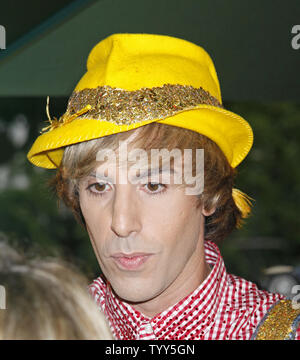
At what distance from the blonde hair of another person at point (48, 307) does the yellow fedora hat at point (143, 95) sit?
0.51m

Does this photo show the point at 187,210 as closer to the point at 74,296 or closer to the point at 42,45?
the point at 74,296

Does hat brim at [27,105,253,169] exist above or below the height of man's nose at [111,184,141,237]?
above

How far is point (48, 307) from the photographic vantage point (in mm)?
619

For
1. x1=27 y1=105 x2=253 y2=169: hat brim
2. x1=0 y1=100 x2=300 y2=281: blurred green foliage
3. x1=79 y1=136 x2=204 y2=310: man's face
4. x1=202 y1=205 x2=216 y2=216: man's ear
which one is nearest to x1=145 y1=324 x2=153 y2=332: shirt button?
A: x1=79 y1=136 x2=204 y2=310: man's face

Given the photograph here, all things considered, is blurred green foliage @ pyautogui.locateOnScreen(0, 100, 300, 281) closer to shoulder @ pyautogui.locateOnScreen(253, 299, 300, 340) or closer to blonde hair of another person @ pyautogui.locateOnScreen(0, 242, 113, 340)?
shoulder @ pyautogui.locateOnScreen(253, 299, 300, 340)

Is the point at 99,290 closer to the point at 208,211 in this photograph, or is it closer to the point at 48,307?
the point at 208,211

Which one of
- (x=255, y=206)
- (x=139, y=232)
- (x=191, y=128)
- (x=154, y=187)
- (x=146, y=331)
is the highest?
(x=255, y=206)

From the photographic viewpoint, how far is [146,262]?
3.86 feet

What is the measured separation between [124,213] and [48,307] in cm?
53

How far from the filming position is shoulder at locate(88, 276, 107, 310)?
57.9 inches

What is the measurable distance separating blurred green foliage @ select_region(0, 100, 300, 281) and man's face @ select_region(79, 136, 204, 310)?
9.38ft

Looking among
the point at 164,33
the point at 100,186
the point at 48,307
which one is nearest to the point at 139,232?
the point at 100,186
